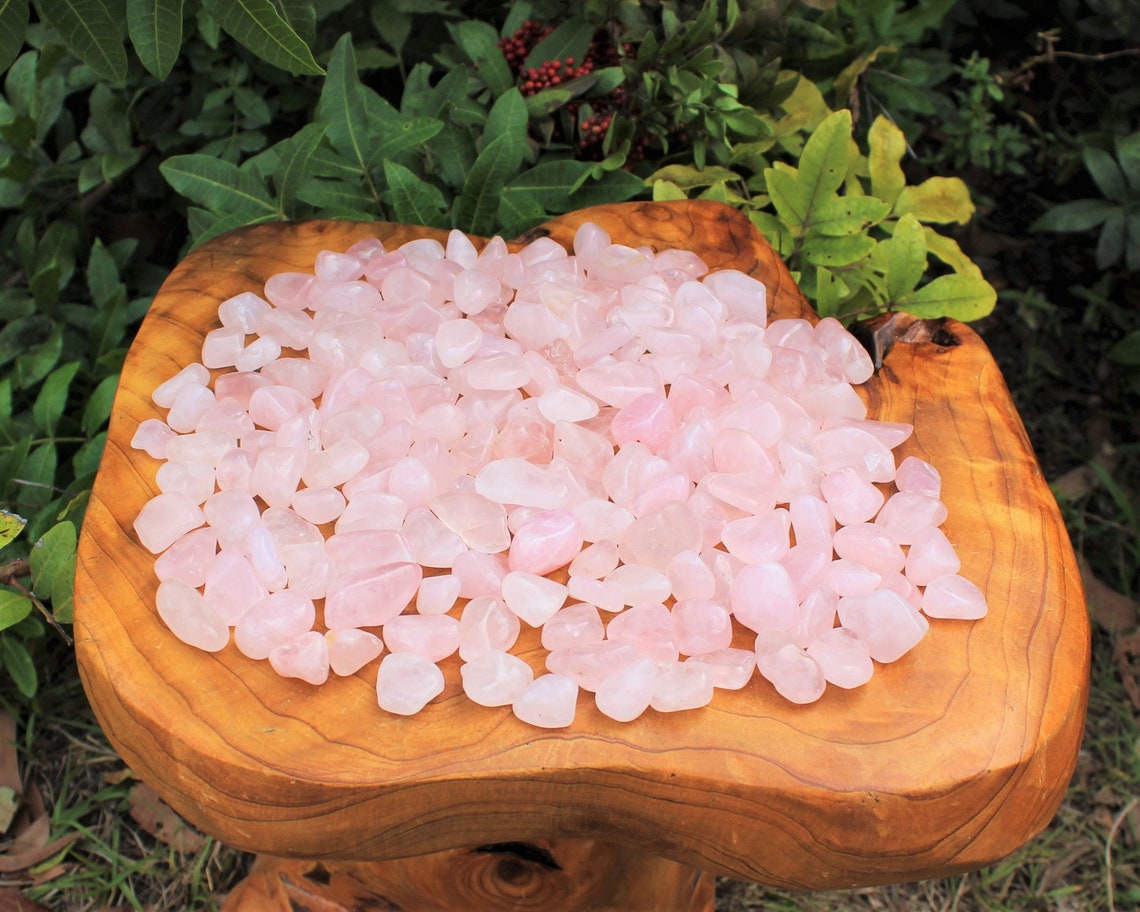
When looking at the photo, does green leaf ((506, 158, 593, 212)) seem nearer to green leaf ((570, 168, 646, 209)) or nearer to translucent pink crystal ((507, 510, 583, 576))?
green leaf ((570, 168, 646, 209))

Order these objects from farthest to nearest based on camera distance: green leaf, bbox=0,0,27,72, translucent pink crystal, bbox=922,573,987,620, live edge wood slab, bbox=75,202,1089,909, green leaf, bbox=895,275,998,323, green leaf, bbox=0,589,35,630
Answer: green leaf, bbox=895,275,998,323, green leaf, bbox=0,589,35,630, green leaf, bbox=0,0,27,72, translucent pink crystal, bbox=922,573,987,620, live edge wood slab, bbox=75,202,1089,909

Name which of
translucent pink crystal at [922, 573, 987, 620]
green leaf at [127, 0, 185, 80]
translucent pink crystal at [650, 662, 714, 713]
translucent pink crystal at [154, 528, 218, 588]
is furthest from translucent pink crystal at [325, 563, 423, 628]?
green leaf at [127, 0, 185, 80]

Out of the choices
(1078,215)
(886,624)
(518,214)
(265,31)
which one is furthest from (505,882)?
(1078,215)

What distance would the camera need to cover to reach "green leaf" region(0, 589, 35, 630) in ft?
3.84

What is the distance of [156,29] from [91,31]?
0.06m

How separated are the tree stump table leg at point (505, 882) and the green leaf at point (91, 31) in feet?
2.76

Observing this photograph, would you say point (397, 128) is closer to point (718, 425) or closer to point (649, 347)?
point (649, 347)

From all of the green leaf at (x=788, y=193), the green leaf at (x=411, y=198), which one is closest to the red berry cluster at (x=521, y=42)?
the green leaf at (x=411, y=198)

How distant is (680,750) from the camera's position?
85cm

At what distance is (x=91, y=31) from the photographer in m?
1.09

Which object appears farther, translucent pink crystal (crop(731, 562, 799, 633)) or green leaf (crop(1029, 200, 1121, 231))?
green leaf (crop(1029, 200, 1121, 231))

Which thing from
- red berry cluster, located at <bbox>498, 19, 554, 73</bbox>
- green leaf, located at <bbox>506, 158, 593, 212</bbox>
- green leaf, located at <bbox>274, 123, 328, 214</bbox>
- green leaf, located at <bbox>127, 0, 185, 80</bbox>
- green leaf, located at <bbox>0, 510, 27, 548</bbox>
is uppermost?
green leaf, located at <bbox>127, 0, 185, 80</bbox>

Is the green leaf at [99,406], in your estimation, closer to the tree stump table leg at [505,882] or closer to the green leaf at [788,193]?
the tree stump table leg at [505,882]

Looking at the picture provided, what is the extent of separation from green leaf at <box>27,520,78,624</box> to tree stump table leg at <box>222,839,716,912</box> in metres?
0.39
